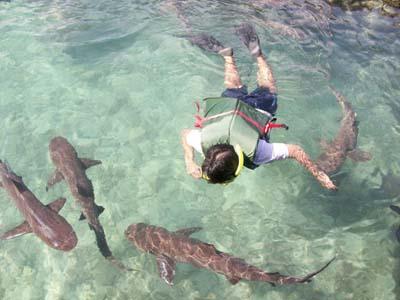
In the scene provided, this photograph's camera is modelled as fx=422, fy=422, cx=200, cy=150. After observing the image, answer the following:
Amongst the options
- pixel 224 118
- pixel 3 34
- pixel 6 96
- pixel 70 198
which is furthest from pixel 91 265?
pixel 3 34

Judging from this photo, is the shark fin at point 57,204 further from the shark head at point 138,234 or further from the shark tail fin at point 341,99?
the shark tail fin at point 341,99

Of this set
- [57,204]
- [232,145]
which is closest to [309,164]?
[232,145]

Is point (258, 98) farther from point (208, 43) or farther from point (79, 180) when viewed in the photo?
point (208, 43)

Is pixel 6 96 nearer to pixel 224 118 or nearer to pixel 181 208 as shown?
pixel 181 208

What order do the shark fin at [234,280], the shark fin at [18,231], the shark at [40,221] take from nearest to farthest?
the shark fin at [234,280]
the shark at [40,221]
the shark fin at [18,231]

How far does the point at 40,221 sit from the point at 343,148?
→ 21.2 ft

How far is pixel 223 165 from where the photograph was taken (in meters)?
5.18

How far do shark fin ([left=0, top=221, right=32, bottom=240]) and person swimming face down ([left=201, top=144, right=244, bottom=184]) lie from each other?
13.1 ft

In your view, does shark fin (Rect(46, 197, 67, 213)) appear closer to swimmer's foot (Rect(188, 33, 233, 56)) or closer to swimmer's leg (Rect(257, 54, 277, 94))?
swimmer's leg (Rect(257, 54, 277, 94))

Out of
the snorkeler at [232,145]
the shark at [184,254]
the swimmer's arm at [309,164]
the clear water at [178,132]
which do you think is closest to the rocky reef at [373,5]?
the clear water at [178,132]

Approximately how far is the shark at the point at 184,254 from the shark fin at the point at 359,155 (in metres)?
2.92

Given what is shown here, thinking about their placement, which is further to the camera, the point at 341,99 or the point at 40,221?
the point at 341,99

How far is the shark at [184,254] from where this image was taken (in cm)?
675

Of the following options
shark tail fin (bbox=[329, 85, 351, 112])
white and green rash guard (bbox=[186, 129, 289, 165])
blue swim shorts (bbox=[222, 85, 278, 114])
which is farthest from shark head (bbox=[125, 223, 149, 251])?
shark tail fin (bbox=[329, 85, 351, 112])
